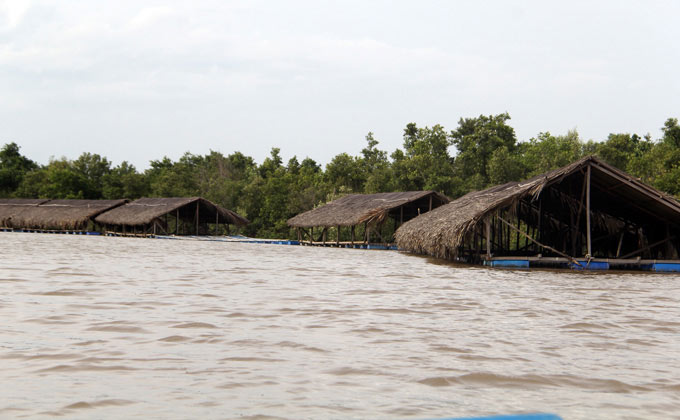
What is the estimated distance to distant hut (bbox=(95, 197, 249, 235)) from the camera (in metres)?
30.7

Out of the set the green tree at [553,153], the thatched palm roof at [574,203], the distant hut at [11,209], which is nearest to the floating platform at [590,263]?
the thatched palm roof at [574,203]

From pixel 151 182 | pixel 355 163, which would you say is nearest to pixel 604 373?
pixel 355 163

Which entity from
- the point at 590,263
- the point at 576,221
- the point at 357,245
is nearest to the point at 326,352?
the point at 590,263

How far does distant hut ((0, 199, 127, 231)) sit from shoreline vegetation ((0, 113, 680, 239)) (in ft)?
17.1

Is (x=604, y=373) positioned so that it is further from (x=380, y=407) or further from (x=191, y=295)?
(x=191, y=295)

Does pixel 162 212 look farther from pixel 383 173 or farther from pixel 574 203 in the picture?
pixel 574 203

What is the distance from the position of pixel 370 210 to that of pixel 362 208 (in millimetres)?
1228

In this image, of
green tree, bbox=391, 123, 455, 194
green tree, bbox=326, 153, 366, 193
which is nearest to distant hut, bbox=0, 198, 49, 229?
green tree, bbox=326, 153, 366, 193

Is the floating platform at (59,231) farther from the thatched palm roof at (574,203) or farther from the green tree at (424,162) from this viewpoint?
the thatched palm roof at (574,203)

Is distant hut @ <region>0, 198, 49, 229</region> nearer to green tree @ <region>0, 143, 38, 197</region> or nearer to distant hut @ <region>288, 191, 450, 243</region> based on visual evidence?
green tree @ <region>0, 143, 38, 197</region>

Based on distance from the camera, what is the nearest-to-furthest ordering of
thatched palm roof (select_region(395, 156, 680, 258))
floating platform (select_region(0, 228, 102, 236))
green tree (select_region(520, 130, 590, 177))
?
thatched palm roof (select_region(395, 156, 680, 258)), green tree (select_region(520, 130, 590, 177)), floating platform (select_region(0, 228, 102, 236))

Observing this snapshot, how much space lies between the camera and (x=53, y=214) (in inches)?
1369

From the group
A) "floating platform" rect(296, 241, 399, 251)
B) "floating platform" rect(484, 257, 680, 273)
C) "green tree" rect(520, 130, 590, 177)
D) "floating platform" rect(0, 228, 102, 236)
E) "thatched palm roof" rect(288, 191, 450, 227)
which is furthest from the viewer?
"floating platform" rect(0, 228, 102, 236)

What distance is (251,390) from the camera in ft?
10.9
